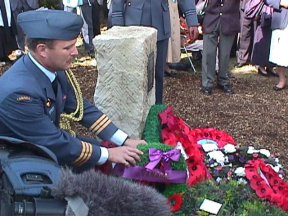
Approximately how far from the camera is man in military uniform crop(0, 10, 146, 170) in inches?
114

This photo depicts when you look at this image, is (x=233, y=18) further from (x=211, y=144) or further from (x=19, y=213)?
(x=19, y=213)

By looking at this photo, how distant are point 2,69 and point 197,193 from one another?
5370mm

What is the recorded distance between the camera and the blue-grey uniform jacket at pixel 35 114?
289 cm

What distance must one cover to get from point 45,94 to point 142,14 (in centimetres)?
256

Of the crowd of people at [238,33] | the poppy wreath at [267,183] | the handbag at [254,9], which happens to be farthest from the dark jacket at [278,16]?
the poppy wreath at [267,183]

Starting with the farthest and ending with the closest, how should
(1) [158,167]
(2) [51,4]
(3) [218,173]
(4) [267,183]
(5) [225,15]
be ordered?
(2) [51,4], (5) [225,15], (3) [218,173], (4) [267,183], (1) [158,167]

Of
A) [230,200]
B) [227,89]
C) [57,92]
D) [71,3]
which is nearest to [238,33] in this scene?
[227,89]

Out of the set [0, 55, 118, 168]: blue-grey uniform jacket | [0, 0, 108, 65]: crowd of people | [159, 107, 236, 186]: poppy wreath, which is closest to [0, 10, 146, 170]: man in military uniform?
[0, 55, 118, 168]: blue-grey uniform jacket

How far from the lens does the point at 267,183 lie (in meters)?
3.74

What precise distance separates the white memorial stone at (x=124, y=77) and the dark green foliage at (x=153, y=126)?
49mm

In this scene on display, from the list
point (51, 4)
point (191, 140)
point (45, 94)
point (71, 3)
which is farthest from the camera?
point (51, 4)

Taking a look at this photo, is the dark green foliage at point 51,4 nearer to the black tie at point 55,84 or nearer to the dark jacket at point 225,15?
the dark jacket at point 225,15

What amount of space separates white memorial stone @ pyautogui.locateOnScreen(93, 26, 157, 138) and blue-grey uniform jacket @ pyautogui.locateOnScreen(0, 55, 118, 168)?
1.12 meters

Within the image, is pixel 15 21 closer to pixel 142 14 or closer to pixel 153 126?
pixel 142 14
